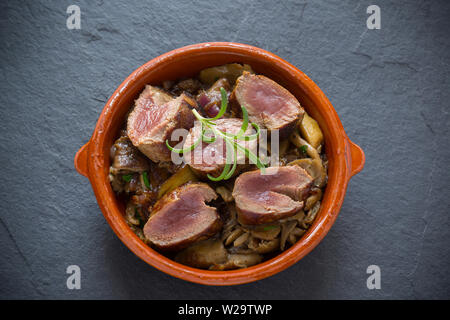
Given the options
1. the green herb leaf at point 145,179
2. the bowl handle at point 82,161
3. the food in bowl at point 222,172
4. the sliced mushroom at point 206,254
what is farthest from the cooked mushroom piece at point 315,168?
the bowl handle at point 82,161

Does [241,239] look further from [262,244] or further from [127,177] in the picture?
[127,177]

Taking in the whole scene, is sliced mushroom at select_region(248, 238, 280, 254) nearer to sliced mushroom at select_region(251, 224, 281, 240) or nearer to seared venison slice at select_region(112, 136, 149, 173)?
sliced mushroom at select_region(251, 224, 281, 240)

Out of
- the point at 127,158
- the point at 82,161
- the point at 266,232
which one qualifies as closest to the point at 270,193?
the point at 266,232

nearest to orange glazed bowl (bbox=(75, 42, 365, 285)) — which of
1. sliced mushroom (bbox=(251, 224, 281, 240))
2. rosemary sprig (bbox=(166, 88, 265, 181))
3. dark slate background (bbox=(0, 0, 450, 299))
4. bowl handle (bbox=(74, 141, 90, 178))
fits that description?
bowl handle (bbox=(74, 141, 90, 178))

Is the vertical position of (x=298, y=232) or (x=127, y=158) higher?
(x=127, y=158)

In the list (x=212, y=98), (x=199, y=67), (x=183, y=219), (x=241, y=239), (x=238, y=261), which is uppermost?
(x=199, y=67)

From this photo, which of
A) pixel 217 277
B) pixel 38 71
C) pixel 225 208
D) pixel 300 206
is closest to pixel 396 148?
pixel 300 206

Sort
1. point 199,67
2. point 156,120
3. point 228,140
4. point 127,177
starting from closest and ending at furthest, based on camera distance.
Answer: point 228,140 → point 156,120 → point 127,177 → point 199,67
